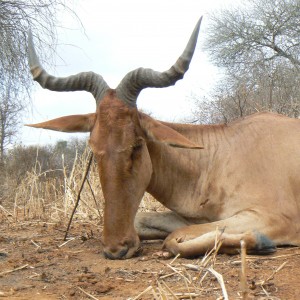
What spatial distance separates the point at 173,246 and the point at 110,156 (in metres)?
0.86

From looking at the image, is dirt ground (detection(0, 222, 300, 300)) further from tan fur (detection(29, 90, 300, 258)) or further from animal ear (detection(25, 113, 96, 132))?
animal ear (detection(25, 113, 96, 132))

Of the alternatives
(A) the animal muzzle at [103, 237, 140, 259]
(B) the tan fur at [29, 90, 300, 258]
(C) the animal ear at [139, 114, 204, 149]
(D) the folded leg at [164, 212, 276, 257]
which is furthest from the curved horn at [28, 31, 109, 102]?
(D) the folded leg at [164, 212, 276, 257]

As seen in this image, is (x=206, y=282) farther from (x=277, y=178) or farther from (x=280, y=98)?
(x=280, y=98)

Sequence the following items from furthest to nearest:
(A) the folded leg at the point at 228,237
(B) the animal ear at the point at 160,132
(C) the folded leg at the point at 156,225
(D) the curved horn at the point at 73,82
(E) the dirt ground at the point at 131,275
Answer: (C) the folded leg at the point at 156,225, (D) the curved horn at the point at 73,82, (B) the animal ear at the point at 160,132, (A) the folded leg at the point at 228,237, (E) the dirt ground at the point at 131,275

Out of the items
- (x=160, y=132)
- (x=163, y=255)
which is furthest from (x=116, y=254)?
(x=160, y=132)

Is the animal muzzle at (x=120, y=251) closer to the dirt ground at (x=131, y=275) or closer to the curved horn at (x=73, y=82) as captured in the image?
the dirt ground at (x=131, y=275)

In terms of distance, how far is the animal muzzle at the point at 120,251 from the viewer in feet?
15.5

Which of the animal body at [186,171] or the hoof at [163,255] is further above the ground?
the animal body at [186,171]

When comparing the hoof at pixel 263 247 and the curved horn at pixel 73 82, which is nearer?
the hoof at pixel 263 247

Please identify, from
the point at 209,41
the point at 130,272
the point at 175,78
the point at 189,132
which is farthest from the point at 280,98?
the point at 209,41

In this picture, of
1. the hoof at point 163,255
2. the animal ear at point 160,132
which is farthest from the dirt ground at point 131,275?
the animal ear at point 160,132

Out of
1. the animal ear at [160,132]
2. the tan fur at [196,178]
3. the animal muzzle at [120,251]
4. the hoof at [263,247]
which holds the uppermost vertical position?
the animal ear at [160,132]

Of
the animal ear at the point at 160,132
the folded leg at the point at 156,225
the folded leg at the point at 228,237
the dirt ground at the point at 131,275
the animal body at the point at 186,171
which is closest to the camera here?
the dirt ground at the point at 131,275

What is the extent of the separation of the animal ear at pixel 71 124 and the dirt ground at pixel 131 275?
1062mm
